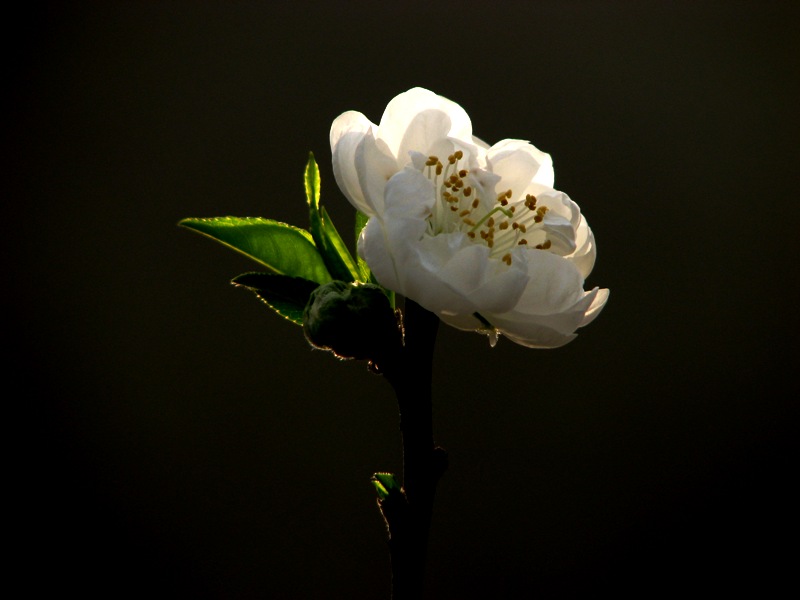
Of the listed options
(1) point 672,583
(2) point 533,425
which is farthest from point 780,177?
(1) point 672,583

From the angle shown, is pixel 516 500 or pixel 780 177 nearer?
pixel 516 500

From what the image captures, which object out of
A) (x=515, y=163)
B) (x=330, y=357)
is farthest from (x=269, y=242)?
→ (x=330, y=357)

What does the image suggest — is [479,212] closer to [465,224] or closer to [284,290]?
[465,224]

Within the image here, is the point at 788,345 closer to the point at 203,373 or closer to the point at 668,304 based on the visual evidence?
the point at 668,304

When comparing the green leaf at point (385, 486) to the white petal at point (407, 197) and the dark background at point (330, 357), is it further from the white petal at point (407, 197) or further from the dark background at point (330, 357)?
the dark background at point (330, 357)

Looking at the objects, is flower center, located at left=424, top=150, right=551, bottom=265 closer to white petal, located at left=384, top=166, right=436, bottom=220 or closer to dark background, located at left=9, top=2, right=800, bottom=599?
white petal, located at left=384, top=166, right=436, bottom=220
